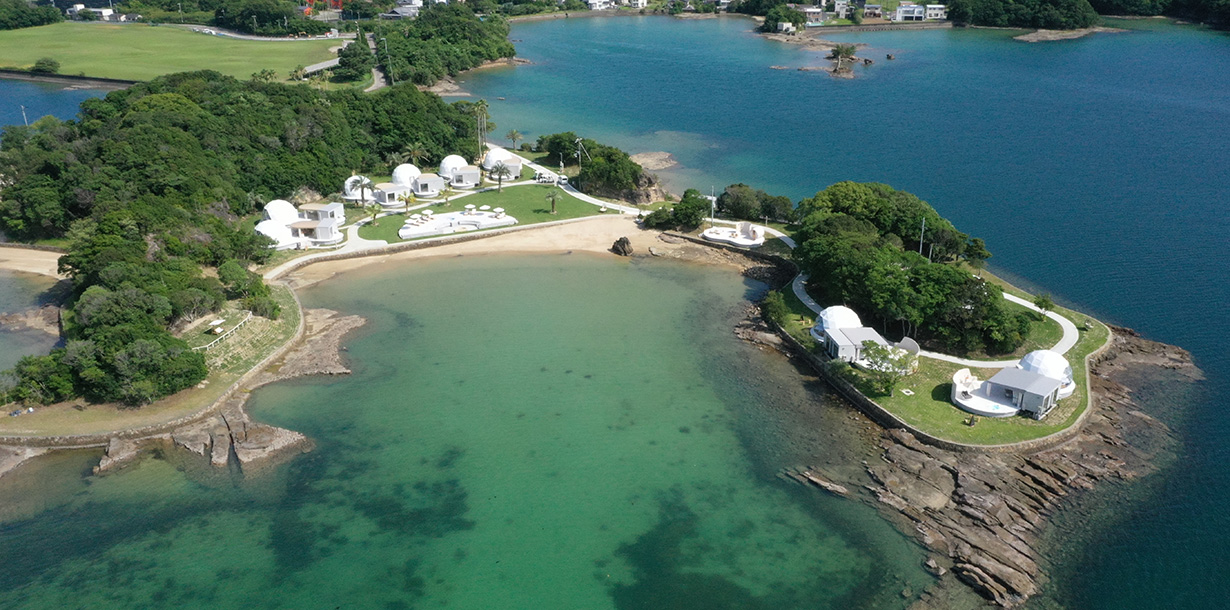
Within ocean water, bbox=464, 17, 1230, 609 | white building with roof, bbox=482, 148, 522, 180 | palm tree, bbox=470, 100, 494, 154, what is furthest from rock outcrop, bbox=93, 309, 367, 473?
palm tree, bbox=470, 100, 494, 154

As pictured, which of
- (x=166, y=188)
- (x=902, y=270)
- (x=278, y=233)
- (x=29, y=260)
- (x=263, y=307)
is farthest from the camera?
(x=278, y=233)

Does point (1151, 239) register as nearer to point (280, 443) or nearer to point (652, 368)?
point (652, 368)

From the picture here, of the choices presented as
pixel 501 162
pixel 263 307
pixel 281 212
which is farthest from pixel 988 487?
pixel 501 162

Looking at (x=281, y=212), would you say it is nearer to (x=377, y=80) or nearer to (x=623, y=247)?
(x=623, y=247)

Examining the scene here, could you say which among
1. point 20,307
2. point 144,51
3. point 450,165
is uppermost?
point 144,51

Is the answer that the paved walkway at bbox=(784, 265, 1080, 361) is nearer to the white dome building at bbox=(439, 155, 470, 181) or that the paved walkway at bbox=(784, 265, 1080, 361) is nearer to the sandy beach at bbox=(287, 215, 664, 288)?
the sandy beach at bbox=(287, 215, 664, 288)

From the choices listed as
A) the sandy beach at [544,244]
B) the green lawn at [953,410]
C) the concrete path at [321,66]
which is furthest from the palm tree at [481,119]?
the green lawn at [953,410]

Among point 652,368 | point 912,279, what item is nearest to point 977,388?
point 912,279
